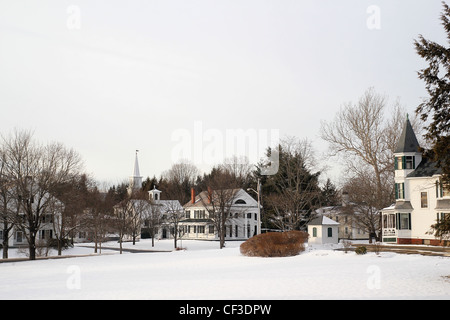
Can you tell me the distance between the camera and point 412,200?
43.0 metres

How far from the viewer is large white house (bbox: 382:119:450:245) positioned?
134 feet

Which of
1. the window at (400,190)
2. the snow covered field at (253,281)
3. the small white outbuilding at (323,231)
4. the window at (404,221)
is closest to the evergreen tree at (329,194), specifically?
the small white outbuilding at (323,231)

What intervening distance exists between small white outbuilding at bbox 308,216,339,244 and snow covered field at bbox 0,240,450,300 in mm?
13599

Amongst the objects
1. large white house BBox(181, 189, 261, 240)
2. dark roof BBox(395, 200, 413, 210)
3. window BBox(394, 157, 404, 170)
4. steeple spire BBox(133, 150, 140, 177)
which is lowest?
large white house BBox(181, 189, 261, 240)

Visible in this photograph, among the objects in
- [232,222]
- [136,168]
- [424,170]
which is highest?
[136,168]

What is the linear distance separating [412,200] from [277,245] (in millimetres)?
14882

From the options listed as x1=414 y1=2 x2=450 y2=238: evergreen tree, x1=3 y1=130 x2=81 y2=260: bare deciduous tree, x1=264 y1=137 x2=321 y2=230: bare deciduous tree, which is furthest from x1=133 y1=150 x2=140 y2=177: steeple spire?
x1=414 y1=2 x2=450 y2=238: evergreen tree

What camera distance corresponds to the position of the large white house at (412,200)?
134 ft

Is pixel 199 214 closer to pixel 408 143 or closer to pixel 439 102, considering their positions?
pixel 408 143

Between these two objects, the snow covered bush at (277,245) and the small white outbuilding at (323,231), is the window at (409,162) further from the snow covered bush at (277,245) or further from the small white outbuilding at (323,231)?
the snow covered bush at (277,245)

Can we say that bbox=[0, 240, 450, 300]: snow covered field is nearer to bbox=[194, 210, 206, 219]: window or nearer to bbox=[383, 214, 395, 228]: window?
bbox=[383, 214, 395, 228]: window

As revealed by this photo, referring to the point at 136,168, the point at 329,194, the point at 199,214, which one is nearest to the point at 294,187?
the point at 329,194
